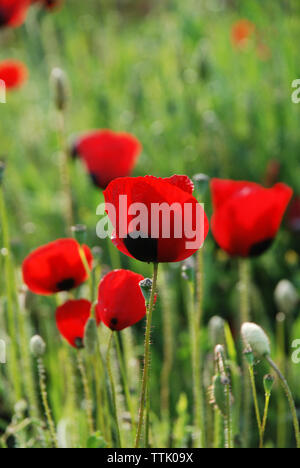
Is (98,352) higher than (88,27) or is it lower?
lower

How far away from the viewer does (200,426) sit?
22.0 inches

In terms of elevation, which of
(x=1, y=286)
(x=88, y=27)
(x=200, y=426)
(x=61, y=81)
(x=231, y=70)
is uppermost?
(x=88, y=27)

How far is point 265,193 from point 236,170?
2.19 ft

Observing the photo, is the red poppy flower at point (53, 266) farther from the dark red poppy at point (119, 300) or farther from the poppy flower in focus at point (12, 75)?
the poppy flower in focus at point (12, 75)

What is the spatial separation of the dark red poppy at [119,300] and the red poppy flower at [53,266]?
0.29 ft

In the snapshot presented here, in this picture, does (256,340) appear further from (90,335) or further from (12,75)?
(12,75)

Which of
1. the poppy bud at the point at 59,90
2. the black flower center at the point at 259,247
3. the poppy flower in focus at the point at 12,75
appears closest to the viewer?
the black flower center at the point at 259,247

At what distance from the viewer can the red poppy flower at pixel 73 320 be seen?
55 cm

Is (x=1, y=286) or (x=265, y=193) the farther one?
(x=1, y=286)

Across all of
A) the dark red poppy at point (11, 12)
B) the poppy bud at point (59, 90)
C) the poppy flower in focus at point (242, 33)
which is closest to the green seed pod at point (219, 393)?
the poppy bud at point (59, 90)

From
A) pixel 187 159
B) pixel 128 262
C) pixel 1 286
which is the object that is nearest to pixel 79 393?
pixel 1 286

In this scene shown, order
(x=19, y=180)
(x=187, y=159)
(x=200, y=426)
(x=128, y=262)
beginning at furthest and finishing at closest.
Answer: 1. (x=19, y=180)
2. (x=187, y=159)
3. (x=128, y=262)
4. (x=200, y=426)

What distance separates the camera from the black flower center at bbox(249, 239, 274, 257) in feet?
2.23

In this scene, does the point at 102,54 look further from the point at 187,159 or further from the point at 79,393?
the point at 79,393
